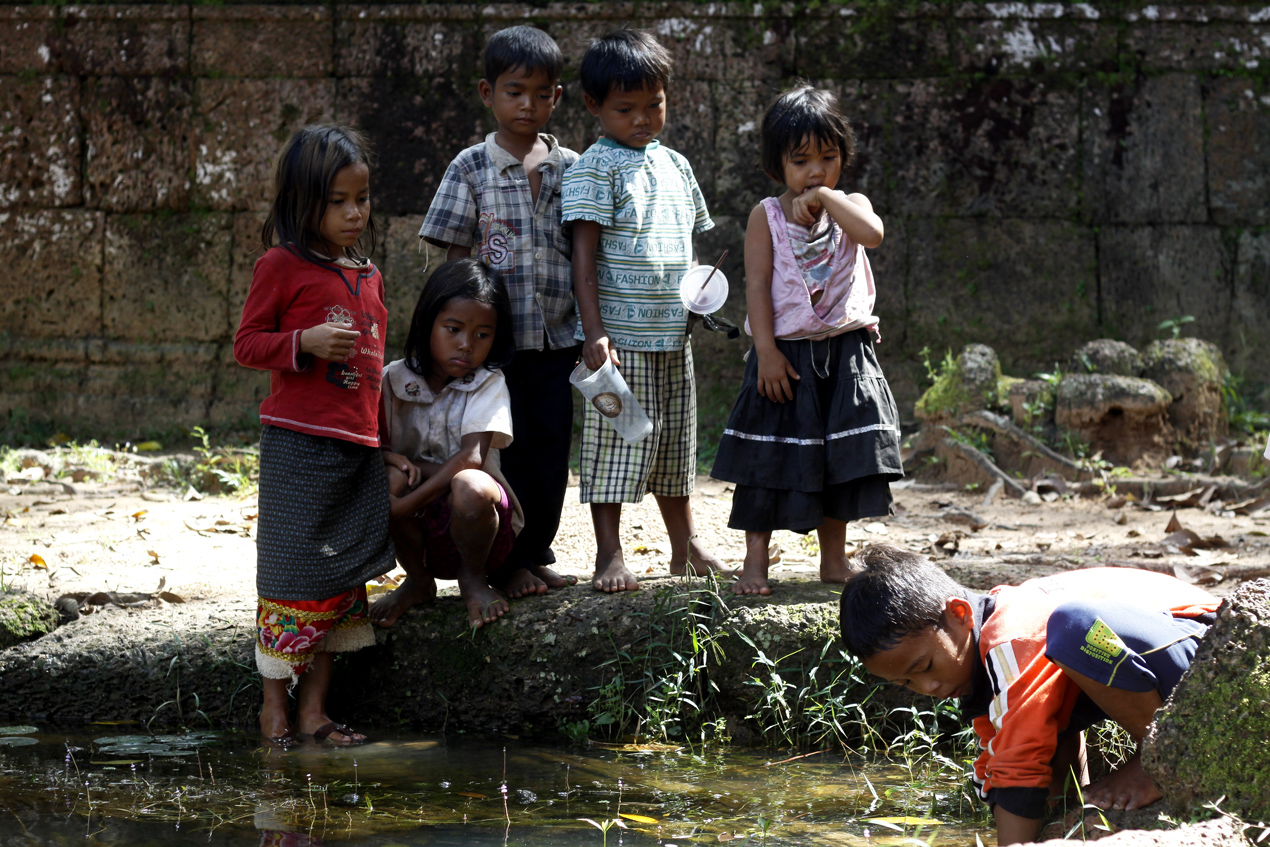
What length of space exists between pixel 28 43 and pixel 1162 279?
7.12 m

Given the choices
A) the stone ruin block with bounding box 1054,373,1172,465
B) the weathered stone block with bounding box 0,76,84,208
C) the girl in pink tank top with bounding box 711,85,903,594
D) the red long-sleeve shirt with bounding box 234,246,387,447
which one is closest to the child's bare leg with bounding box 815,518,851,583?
the girl in pink tank top with bounding box 711,85,903,594

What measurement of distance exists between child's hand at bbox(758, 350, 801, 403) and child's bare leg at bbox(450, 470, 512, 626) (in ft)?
2.56

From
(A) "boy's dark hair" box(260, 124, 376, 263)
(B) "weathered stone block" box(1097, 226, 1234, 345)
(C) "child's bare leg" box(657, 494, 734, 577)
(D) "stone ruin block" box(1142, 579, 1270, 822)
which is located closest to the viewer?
(D) "stone ruin block" box(1142, 579, 1270, 822)

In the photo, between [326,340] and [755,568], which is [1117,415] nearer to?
[755,568]

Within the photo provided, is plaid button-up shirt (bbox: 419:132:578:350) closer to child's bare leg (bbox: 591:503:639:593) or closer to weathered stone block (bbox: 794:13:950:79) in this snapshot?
child's bare leg (bbox: 591:503:639:593)

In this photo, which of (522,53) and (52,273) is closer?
(522,53)

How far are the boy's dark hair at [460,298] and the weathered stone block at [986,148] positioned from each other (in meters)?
4.22

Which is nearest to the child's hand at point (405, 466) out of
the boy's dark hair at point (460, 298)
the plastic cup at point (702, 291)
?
the boy's dark hair at point (460, 298)

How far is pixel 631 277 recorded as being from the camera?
3.21 meters

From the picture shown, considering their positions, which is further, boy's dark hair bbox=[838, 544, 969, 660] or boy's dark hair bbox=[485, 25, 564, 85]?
boy's dark hair bbox=[485, 25, 564, 85]

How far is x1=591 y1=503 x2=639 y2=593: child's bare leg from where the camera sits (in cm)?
312

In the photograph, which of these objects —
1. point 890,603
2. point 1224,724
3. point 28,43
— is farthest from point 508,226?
point 28,43

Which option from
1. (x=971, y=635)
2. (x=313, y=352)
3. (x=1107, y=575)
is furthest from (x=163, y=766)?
(x=1107, y=575)

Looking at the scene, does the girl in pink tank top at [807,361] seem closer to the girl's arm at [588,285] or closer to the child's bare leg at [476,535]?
the girl's arm at [588,285]
